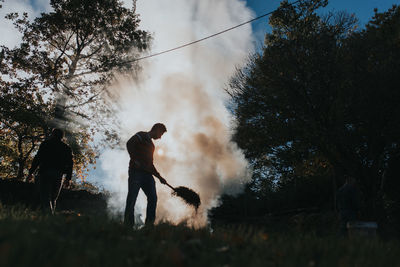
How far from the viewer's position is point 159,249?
9.38 ft

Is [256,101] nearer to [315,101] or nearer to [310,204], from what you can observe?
[315,101]

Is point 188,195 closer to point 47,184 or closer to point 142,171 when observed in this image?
point 142,171

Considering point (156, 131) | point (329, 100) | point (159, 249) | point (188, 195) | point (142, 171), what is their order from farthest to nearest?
point (329, 100) → point (188, 195) → point (156, 131) → point (142, 171) → point (159, 249)

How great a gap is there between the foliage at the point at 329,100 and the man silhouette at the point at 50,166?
9843 mm

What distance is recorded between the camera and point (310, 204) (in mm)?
21562

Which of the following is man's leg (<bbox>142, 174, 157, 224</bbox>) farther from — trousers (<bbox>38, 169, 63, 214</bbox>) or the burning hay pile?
trousers (<bbox>38, 169, 63, 214</bbox>)

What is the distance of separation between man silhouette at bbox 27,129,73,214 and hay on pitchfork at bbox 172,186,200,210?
95.4 inches

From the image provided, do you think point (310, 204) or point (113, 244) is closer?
point (113, 244)

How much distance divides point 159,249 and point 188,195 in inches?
223

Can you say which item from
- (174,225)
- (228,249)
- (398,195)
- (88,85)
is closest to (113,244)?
(228,249)

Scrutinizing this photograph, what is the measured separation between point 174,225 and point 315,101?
11.7 metres

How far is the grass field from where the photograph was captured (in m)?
2.39

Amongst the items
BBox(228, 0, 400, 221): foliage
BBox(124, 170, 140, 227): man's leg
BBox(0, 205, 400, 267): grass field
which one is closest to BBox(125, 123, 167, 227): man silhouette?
BBox(124, 170, 140, 227): man's leg

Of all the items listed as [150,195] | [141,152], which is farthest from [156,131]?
[150,195]
